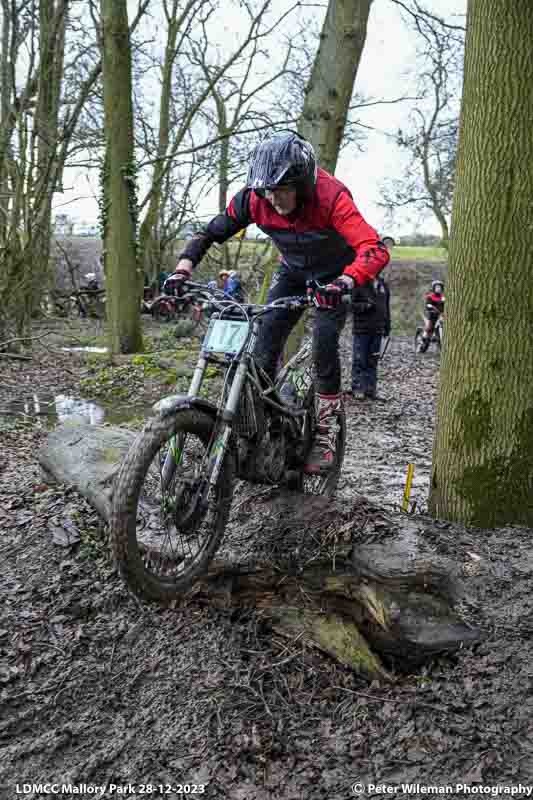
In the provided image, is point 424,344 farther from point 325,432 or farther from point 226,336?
point 226,336

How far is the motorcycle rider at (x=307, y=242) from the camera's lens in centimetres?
338

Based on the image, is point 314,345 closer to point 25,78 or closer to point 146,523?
point 146,523

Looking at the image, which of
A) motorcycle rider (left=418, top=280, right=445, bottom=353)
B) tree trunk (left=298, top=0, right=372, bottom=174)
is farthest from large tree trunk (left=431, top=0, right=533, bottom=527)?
motorcycle rider (left=418, top=280, right=445, bottom=353)

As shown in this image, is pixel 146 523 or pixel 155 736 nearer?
pixel 155 736

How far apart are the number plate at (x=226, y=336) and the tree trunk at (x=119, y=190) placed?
905 centimetres

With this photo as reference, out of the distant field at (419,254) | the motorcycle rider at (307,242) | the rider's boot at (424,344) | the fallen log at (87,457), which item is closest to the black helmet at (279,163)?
the motorcycle rider at (307,242)

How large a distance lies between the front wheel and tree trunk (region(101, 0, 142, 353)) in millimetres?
9297

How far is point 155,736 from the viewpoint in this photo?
266 centimetres

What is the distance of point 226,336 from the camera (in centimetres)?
334

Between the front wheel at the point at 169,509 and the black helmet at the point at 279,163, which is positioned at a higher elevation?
the black helmet at the point at 279,163

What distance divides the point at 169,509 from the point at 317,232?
1768 millimetres

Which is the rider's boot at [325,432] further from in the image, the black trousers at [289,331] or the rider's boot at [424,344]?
the rider's boot at [424,344]

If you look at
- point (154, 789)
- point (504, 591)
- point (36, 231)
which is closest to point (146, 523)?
point (154, 789)

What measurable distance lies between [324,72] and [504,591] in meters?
6.39
